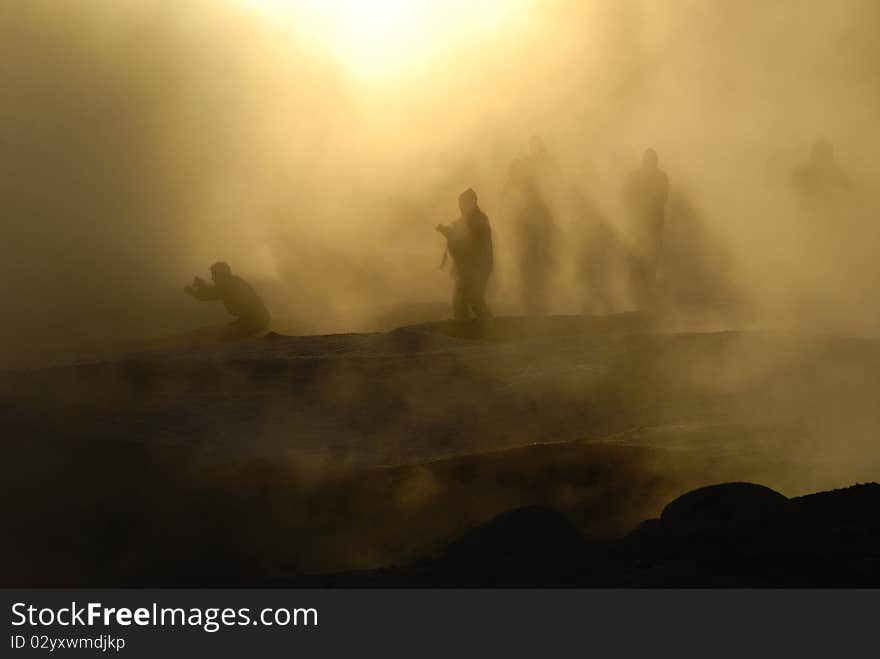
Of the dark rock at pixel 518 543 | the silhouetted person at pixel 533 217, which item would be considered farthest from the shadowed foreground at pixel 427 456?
the silhouetted person at pixel 533 217

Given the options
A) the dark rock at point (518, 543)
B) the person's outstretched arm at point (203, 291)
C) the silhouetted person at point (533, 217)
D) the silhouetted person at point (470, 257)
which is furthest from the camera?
the silhouetted person at point (533, 217)

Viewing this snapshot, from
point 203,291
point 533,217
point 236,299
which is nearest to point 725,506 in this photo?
point 236,299

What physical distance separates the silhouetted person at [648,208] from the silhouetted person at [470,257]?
2.65 m

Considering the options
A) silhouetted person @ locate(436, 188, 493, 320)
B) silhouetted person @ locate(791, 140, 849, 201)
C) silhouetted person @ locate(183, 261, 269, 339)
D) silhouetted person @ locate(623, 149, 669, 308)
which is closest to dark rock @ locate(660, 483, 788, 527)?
silhouetted person @ locate(436, 188, 493, 320)

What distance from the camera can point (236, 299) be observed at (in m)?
12.1

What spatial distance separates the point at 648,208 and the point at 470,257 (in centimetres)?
303

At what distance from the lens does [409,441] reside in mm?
8086

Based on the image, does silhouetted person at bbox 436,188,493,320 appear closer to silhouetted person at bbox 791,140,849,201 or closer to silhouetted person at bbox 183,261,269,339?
silhouetted person at bbox 183,261,269,339

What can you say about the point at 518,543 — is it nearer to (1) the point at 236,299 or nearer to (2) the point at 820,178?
(1) the point at 236,299

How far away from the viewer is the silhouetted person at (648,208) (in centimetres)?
1411

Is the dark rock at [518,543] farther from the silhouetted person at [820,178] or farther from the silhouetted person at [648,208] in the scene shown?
the silhouetted person at [820,178]

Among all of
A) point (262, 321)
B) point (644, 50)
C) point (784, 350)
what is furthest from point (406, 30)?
point (784, 350)

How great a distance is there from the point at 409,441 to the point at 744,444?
216 centimetres

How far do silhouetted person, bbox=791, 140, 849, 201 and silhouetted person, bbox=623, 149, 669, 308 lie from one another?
305 cm
